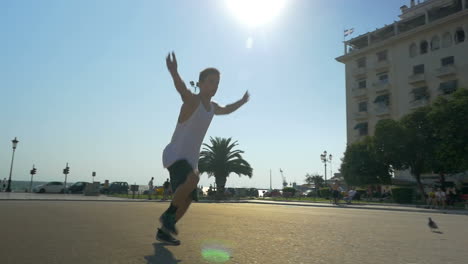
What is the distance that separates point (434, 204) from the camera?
21.8 metres

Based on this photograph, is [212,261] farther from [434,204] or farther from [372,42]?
[372,42]

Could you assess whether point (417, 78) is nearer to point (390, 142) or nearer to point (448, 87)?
point (448, 87)

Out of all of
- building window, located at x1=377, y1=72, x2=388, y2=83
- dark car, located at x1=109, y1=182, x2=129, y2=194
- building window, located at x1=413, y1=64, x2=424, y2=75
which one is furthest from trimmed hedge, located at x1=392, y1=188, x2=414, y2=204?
dark car, located at x1=109, y1=182, x2=129, y2=194

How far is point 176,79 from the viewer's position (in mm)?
4363

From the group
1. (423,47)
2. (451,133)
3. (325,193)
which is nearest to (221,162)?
(325,193)

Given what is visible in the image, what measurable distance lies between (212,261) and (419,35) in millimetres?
49507

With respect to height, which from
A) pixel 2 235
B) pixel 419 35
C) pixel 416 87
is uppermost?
pixel 419 35

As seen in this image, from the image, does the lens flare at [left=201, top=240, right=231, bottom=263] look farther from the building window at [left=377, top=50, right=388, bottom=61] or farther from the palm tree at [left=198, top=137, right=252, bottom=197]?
the building window at [left=377, top=50, right=388, bottom=61]

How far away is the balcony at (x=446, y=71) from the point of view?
40.2 metres

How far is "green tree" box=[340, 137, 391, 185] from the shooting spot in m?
33.2

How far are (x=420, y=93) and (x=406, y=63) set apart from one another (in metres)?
4.78

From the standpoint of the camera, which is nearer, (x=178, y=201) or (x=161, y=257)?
(x=161, y=257)

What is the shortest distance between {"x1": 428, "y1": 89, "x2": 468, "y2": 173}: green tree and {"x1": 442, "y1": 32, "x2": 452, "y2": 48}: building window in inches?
619

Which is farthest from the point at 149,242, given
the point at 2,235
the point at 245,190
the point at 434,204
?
the point at 245,190
